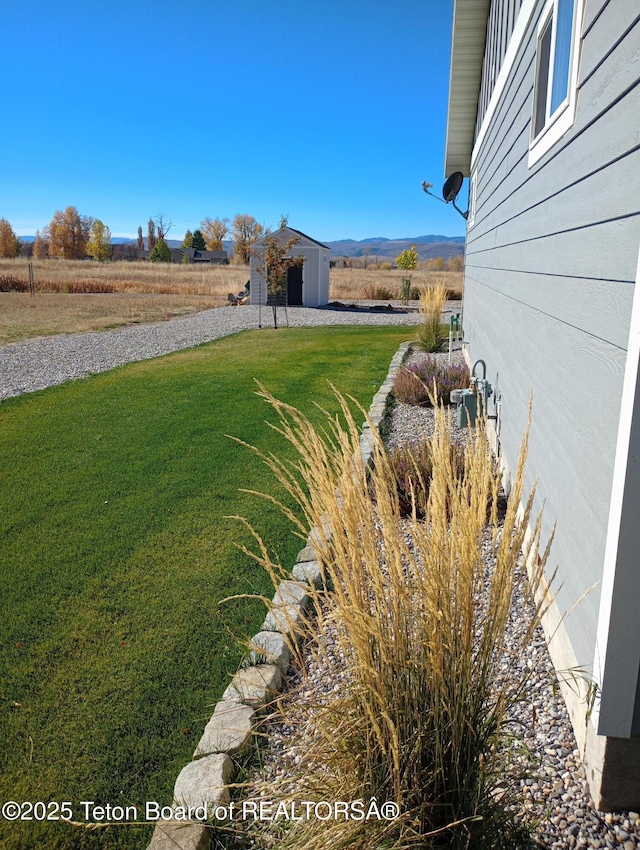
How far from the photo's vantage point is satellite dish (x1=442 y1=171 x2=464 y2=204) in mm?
11758

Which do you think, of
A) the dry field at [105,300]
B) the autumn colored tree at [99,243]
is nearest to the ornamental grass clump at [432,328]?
the dry field at [105,300]

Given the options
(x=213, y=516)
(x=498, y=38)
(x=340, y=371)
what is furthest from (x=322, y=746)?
(x=340, y=371)

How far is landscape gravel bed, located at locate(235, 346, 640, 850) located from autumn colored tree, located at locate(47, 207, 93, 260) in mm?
95632

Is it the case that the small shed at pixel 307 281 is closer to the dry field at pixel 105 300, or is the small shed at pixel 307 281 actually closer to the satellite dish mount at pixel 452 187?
the dry field at pixel 105 300

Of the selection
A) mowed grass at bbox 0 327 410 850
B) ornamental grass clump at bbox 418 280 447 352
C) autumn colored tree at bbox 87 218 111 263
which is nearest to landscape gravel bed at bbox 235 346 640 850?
mowed grass at bbox 0 327 410 850

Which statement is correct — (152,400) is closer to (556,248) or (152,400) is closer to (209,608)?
(209,608)

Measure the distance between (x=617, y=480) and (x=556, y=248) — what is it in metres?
1.53

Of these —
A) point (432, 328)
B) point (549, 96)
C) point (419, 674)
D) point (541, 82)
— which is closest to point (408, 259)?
point (432, 328)

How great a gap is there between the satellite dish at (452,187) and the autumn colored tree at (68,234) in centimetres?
8680

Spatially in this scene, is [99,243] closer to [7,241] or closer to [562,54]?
[7,241]

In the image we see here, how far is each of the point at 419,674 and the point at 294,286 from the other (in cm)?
2434

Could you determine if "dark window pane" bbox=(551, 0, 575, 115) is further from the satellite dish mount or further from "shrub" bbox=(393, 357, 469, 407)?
the satellite dish mount

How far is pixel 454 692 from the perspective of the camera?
1.62 m

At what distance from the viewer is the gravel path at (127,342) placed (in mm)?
10359
